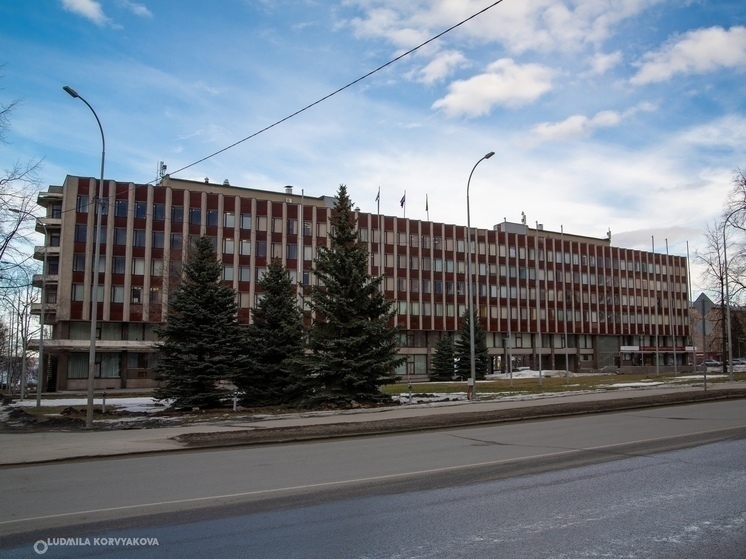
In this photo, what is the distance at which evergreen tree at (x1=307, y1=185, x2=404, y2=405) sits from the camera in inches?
960

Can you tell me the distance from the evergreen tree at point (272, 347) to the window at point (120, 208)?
1488 inches

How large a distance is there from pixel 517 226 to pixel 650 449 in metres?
80.6

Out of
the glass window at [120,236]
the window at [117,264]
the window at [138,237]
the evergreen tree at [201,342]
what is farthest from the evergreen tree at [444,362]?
the evergreen tree at [201,342]

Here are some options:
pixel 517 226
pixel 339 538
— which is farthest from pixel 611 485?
pixel 517 226

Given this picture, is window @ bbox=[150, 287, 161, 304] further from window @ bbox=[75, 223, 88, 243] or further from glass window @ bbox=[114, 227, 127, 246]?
window @ bbox=[75, 223, 88, 243]

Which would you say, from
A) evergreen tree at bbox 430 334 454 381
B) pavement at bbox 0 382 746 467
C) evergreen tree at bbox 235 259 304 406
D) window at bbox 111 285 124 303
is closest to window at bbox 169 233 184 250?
window at bbox 111 285 124 303

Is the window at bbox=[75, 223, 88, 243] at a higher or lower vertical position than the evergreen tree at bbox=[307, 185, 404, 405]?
higher

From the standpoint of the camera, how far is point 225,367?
1049 inches

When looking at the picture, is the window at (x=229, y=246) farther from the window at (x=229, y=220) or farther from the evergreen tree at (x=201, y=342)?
the evergreen tree at (x=201, y=342)

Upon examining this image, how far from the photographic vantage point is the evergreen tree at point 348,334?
960 inches

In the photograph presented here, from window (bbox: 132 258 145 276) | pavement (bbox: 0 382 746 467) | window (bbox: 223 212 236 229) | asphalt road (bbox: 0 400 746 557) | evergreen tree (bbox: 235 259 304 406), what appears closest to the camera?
asphalt road (bbox: 0 400 746 557)

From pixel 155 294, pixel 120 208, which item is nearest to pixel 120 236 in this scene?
pixel 120 208

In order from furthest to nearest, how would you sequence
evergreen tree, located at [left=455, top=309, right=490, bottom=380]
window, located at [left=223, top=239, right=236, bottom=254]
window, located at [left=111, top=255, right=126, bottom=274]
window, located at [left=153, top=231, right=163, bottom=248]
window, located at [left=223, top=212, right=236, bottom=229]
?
window, located at [left=223, top=212, right=236, bottom=229]
window, located at [left=223, top=239, right=236, bottom=254]
window, located at [left=153, top=231, right=163, bottom=248]
window, located at [left=111, top=255, right=126, bottom=274]
evergreen tree, located at [left=455, top=309, right=490, bottom=380]

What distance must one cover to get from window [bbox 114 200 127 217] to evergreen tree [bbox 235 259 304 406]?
37.8m
